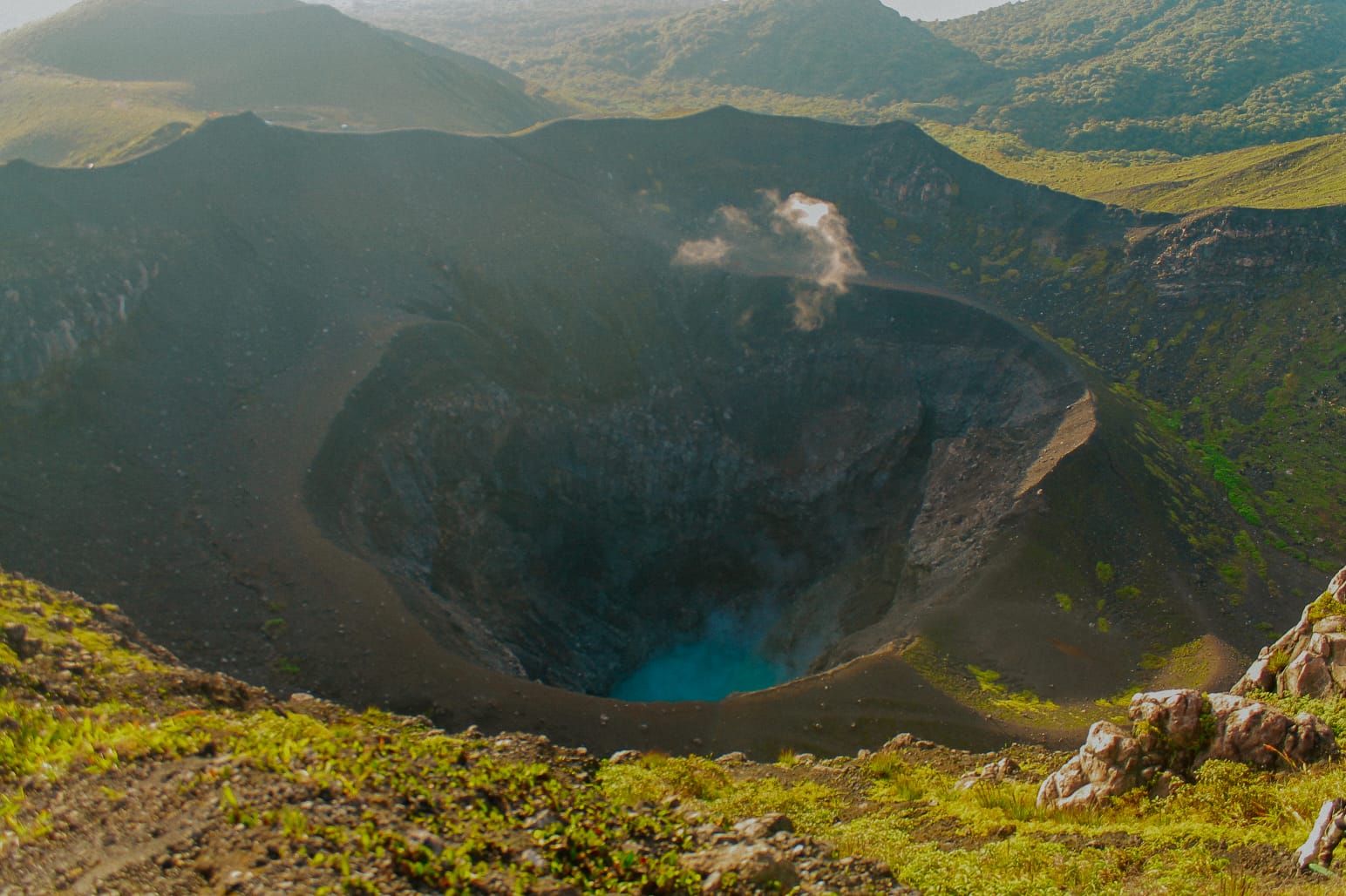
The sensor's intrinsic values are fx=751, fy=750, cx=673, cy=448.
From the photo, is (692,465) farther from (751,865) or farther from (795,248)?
(751,865)

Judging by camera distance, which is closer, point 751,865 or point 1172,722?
point 751,865

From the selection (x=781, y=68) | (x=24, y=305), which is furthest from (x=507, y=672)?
(x=781, y=68)

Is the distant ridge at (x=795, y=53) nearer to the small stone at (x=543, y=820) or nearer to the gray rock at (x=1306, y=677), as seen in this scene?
the gray rock at (x=1306, y=677)

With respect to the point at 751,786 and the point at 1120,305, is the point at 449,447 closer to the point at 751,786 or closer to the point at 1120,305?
the point at 751,786

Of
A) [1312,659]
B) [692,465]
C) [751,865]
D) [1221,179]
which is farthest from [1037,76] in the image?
[751,865]

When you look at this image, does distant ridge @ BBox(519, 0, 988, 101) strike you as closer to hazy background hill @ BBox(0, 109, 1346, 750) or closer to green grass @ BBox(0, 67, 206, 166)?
hazy background hill @ BBox(0, 109, 1346, 750)

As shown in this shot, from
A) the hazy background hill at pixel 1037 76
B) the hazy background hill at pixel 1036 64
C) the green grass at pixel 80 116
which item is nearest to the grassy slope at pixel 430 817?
the green grass at pixel 80 116
